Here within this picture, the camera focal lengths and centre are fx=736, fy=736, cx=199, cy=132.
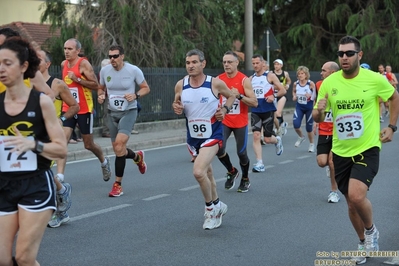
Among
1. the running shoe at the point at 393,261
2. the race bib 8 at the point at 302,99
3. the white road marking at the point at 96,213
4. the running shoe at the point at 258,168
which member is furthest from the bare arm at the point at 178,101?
the race bib 8 at the point at 302,99

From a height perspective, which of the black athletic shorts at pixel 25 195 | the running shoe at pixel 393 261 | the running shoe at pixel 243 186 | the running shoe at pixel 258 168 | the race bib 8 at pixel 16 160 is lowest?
the running shoe at pixel 258 168

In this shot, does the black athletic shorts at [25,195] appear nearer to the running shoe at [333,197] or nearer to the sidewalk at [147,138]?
the running shoe at [333,197]

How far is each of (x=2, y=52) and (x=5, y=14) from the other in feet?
97.1

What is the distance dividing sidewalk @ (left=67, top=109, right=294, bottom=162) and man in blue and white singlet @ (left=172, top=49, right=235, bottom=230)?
6.84 meters

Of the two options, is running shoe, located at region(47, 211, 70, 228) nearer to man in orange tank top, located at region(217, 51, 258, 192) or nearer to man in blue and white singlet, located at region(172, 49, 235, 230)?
man in blue and white singlet, located at region(172, 49, 235, 230)

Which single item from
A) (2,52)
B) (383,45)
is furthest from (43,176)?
(383,45)

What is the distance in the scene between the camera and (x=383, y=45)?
35562mm

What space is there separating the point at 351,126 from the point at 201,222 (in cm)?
247

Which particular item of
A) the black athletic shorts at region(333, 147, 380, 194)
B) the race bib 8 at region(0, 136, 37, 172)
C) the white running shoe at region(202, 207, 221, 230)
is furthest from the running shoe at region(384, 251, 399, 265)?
the race bib 8 at region(0, 136, 37, 172)

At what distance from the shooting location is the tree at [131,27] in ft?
67.6

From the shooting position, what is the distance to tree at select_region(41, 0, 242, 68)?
20.6 meters

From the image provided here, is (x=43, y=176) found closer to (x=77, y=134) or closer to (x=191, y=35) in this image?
(x=77, y=134)

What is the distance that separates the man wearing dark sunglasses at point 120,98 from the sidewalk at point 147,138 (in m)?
4.53

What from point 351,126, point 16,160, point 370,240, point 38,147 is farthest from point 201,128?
point 38,147
